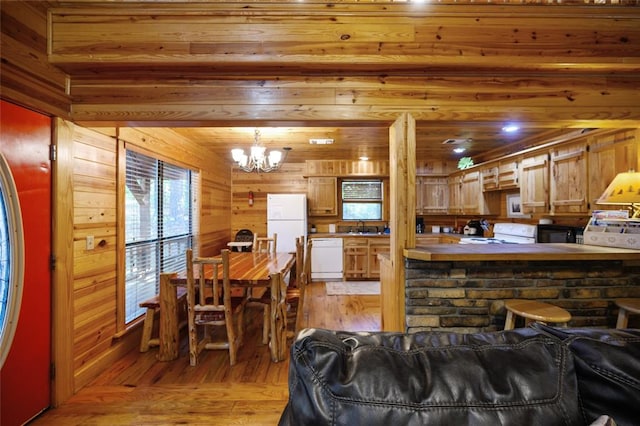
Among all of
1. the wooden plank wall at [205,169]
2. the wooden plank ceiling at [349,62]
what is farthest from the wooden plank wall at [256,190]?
the wooden plank ceiling at [349,62]

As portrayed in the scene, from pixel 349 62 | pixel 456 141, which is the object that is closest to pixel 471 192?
pixel 456 141

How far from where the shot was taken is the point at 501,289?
211cm

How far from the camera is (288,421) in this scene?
766 millimetres

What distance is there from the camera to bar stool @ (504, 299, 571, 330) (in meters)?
1.79

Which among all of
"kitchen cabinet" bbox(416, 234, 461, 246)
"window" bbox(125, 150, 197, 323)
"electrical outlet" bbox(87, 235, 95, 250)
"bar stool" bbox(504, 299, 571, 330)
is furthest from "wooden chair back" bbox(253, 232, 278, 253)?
"bar stool" bbox(504, 299, 571, 330)

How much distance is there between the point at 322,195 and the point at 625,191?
425 centimetres

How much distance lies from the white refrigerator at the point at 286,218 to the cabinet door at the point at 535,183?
333 cm

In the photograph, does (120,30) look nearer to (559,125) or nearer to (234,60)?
(234,60)

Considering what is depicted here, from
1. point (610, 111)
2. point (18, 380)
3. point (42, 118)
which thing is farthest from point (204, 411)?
point (610, 111)

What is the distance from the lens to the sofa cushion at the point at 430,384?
710mm

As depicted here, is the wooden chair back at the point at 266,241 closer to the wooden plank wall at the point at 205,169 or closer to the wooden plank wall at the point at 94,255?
the wooden plank wall at the point at 205,169

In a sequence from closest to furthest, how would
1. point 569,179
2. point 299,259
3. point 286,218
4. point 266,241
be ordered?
point 569,179, point 299,259, point 266,241, point 286,218

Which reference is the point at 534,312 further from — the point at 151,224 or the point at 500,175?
the point at 151,224

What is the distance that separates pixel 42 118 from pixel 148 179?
1.31 metres
